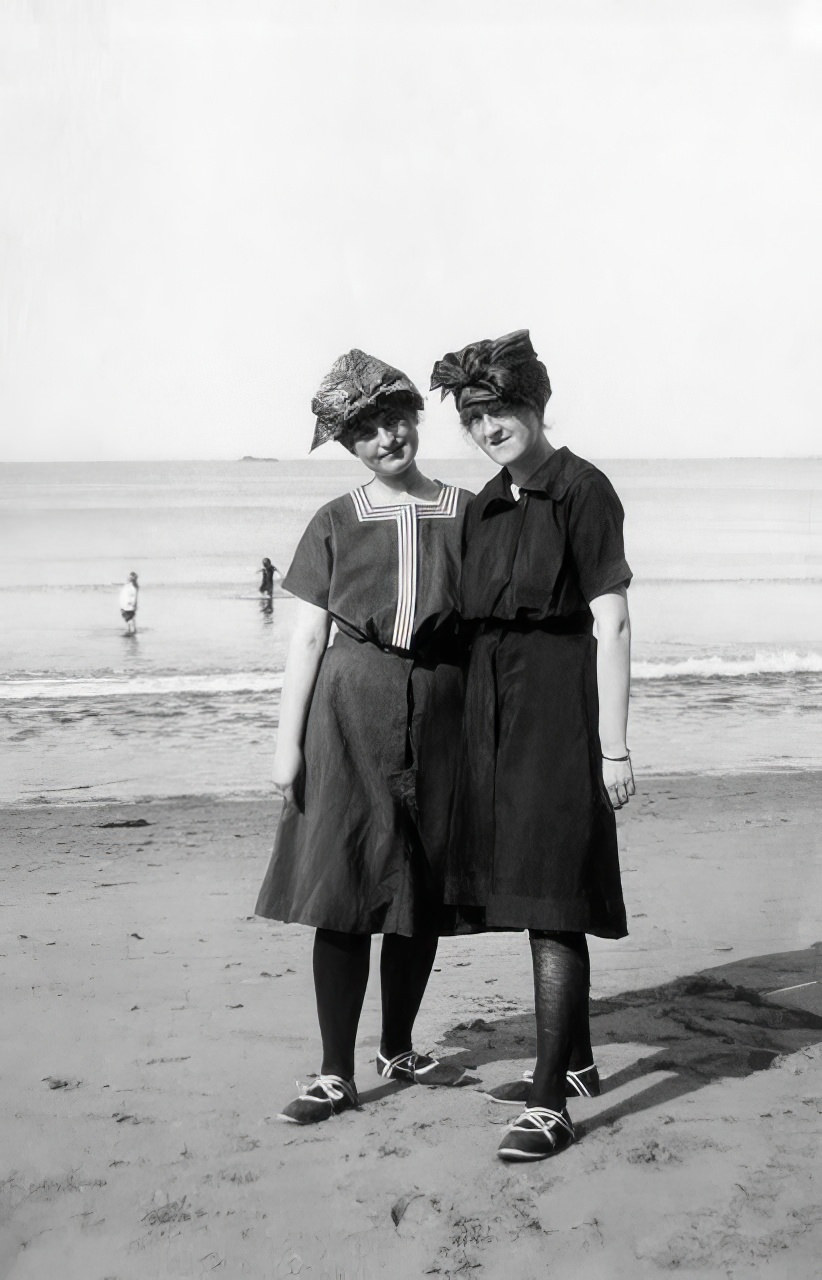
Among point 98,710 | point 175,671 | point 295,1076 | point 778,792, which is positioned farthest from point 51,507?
point 295,1076

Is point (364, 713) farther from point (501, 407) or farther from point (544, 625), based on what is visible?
point (501, 407)

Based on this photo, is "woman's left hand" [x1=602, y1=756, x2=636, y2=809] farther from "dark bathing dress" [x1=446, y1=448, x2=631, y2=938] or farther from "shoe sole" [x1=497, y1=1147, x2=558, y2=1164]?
"shoe sole" [x1=497, y1=1147, x2=558, y2=1164]

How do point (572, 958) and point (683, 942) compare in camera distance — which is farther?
point (683, 942)

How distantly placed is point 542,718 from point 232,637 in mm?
22240

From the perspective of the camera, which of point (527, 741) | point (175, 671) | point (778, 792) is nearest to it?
point (527, 741)

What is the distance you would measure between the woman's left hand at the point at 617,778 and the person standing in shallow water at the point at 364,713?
0.38m

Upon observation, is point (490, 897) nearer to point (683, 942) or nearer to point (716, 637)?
point (683, 942)

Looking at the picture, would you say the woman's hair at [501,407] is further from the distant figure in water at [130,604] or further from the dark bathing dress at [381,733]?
the distant figure in water at [130,604]

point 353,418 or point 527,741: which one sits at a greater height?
point 353,418

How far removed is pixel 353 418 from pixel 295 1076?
5.33ft

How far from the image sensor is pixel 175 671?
2094cm

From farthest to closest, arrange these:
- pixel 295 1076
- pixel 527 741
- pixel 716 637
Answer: pixel 716 637 < pixel 295 1076 < pixel 527 741

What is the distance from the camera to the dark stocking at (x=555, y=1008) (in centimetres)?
302

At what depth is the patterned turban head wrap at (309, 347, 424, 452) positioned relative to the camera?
10.5 feet
